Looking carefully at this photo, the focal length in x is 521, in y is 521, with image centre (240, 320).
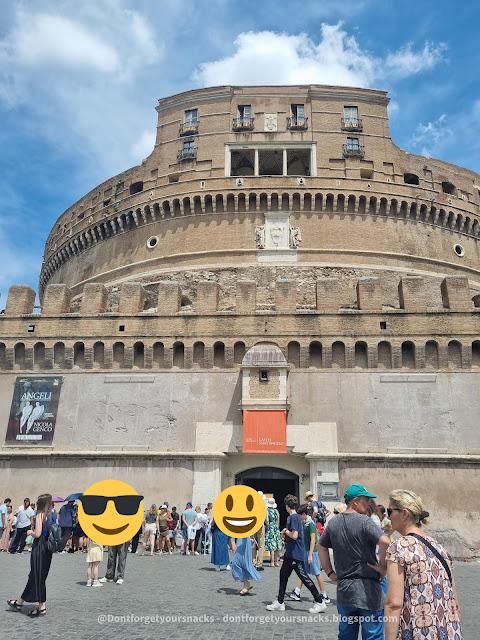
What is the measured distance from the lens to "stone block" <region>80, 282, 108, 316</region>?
18.7 m

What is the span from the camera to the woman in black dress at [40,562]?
6.51 meters

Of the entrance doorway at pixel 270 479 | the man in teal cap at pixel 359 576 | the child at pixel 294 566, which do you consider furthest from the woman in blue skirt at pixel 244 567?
the entrance doorway at pixel 270 479

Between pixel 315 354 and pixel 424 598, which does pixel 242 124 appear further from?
pixel 424 598

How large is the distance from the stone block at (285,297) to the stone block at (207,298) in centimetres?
215

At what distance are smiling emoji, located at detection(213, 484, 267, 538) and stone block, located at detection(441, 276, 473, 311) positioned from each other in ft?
42.0

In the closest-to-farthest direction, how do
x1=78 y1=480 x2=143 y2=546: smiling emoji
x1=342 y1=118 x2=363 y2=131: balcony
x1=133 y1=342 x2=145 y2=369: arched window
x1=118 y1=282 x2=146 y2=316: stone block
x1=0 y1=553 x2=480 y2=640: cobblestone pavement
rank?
1. x1=78 y1=480 x2=143 y2=546: smiling emoji
2. x1=0 y1=553 x2=480 y2=640: cobblestone pavement
3. x1=133 y1=342 x2=145 y2=369: arched window
4. x1=118 y1=282 x2=146 y2=316: stone block
5. x1=342 y1=118 x2=363 y2=131: balcony

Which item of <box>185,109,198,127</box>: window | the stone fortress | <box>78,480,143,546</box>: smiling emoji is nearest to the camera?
<box>78,480,143,546</box>: smiling emoji

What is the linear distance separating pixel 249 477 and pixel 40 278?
26149 mm

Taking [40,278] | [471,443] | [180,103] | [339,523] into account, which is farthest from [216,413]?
[40,278]

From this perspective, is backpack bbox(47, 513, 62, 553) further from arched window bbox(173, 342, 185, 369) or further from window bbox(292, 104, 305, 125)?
window bbox(292, 104, 305, 125)

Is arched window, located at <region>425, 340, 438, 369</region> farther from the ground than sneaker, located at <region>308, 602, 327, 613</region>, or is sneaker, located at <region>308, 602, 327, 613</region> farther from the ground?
arched window, located at <region>425, 340, 438, 369</region>

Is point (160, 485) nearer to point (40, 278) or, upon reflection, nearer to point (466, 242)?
point (466, 242)

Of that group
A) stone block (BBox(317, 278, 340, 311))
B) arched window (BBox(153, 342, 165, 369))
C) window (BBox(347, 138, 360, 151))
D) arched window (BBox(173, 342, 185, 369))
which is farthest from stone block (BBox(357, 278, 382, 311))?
window (BBox(347, 138, 360, 151))

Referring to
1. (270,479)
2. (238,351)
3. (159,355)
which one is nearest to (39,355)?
(159,355)
